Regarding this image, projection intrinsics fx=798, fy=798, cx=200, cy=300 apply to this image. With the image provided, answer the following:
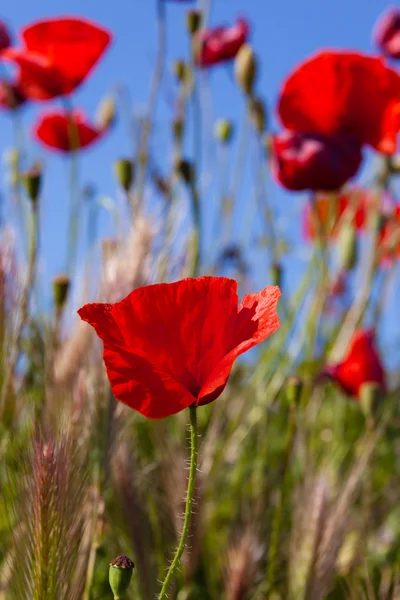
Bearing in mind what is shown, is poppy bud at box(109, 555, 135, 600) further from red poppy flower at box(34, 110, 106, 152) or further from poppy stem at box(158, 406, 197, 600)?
red poppy flower at box(34, 110, 106, 152)

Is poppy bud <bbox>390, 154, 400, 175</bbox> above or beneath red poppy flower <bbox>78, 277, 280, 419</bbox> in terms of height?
above

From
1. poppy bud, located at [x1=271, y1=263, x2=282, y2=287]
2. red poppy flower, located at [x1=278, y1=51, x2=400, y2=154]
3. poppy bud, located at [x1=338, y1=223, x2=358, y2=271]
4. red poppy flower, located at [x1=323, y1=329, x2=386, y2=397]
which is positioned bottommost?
red poppy flower, located at [x1=323, y1=329, x2=386, y2=397]

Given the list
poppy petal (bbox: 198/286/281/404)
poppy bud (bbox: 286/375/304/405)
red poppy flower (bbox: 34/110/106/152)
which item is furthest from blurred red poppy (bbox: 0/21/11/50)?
poppy petal (bbox: 198/286/281/404)

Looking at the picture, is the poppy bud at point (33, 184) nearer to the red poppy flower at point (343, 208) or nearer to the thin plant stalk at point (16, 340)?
the thin plant stalk at point (16, 340)

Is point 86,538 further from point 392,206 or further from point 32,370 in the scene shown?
point 392,206

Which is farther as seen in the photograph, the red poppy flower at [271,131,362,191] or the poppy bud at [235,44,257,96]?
the poppy bud at [235,44,257,96]

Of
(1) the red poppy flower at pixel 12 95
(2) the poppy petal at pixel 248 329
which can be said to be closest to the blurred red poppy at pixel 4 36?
(1) the red poppy flower at pixel 12 95

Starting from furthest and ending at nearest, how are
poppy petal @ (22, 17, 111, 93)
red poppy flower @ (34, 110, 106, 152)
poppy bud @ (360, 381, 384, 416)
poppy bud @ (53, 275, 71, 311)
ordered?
1. red poppy flower @ (34, 110, 106, 152)
2. poppy petal @ (22, 17, 111, 93)
3. poppy bud @ (360, 381, 384, 416)
4. poppy bud @ (53, 275, 71, 311)

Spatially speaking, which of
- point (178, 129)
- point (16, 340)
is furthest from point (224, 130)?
point (16, 340)
